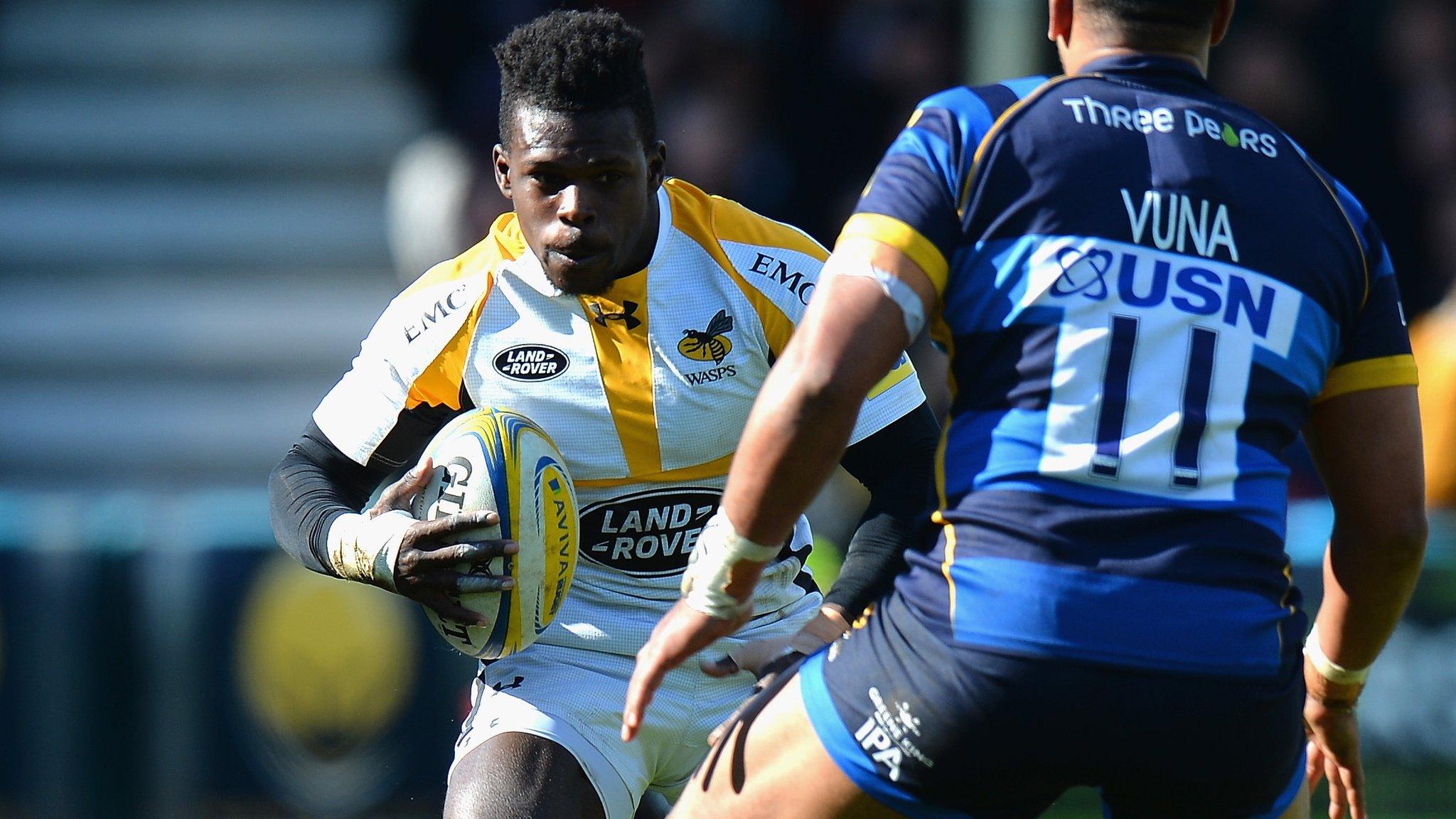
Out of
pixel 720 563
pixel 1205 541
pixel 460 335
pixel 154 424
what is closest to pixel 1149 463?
pixel 1205 541

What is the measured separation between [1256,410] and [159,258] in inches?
329

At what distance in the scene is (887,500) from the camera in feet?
12.5

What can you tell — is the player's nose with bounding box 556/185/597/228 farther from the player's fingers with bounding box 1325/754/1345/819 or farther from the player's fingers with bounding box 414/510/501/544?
the player's fingers with bounding box 1325/754/1345/819

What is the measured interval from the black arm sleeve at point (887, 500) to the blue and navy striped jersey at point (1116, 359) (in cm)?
87

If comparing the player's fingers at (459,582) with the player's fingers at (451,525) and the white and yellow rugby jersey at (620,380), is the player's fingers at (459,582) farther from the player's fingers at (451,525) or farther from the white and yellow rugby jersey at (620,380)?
the white and yellow rugby jersey at (620,380)

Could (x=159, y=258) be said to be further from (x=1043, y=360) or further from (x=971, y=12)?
(x=1043, y=360)

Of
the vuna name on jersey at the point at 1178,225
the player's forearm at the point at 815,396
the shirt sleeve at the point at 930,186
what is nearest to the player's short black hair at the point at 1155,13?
the shirt sleeve at the point at 930,186

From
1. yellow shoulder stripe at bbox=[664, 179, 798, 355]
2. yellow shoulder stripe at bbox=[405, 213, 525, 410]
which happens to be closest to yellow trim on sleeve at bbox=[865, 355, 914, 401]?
yellow shoulder stripe at bbox=[664, 179, 798, 355]

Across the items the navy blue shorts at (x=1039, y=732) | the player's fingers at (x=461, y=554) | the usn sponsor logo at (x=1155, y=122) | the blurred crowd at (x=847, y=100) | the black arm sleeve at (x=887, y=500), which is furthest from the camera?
the blurred crowd at (x=847, y=100)

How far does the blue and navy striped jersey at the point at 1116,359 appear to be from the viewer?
2.66 m

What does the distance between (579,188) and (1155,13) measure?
4.39 ft

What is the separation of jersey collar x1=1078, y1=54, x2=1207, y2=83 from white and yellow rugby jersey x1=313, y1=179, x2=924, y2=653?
43.8 inches

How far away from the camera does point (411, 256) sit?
29.7 ft

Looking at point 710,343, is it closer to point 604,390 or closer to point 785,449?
point 604,390
